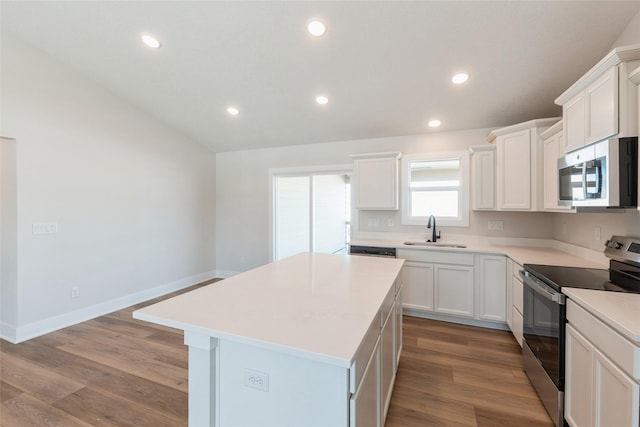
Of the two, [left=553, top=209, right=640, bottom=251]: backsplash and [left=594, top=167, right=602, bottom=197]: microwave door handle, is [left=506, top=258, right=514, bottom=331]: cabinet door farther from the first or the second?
[left=594, top=167, right=602, bottom=197]: microwave door handle

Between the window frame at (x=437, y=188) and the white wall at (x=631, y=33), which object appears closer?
the white wall at (x=631, y=33)

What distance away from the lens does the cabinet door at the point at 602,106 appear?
64.0 inches

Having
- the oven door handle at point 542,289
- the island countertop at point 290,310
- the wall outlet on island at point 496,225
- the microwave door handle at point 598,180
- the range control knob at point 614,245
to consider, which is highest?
the microwave door handle at point 598,180

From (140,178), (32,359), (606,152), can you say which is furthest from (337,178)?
(32,359)

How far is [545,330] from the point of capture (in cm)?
185

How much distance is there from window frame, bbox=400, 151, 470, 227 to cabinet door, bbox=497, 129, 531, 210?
53 cm

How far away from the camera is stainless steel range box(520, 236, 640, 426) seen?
65.1 inches

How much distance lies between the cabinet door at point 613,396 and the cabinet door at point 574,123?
1.47 metres

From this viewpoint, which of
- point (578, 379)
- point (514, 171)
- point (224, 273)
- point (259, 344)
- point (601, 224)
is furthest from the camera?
point (224, 273)

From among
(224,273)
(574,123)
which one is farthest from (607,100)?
(224,273)

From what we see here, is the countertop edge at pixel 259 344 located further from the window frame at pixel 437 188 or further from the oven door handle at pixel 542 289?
the window frame at pixel 437 188

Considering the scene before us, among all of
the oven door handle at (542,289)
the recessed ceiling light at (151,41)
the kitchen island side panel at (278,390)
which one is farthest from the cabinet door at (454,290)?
the recessed ceiling light at (151,41)

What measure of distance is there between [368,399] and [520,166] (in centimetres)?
287

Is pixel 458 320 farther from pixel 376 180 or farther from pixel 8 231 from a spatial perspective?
pixel 8 231
